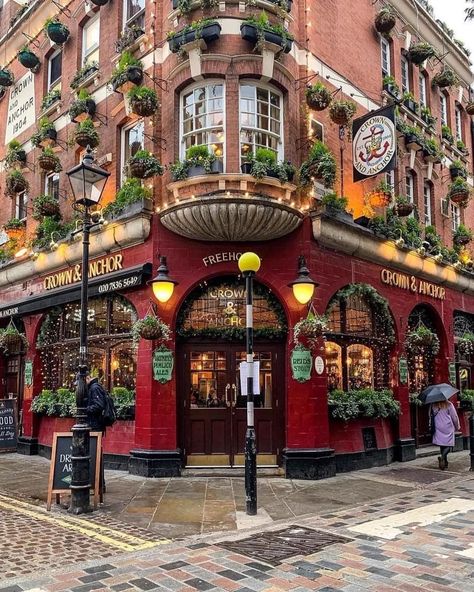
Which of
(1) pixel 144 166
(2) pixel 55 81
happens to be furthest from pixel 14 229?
(1) pixel 144 166

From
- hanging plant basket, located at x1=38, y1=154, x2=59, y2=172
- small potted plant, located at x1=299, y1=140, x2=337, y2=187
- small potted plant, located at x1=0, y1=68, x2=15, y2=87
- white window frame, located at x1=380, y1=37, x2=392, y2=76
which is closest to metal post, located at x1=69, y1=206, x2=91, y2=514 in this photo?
small potted plant, located at x1=299, y1=140, x2=337, y2=187

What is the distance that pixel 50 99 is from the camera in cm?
1659

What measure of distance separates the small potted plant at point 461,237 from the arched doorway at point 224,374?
9426 millimetres

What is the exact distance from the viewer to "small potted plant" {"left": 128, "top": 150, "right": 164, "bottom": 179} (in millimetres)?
11727

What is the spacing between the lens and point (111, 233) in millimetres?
12977

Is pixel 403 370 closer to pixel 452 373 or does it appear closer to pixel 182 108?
pixel 452 373

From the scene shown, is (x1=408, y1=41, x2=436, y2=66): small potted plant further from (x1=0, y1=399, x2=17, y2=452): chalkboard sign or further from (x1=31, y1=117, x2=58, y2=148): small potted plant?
(x1=0, y1=399, x2=17, y2=452): chalkboard sign

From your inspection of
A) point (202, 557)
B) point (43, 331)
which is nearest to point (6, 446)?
point (43, 331)

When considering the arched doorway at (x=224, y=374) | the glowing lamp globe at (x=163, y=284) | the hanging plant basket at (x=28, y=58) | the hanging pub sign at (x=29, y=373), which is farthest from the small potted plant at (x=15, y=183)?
the arched doorway at (x=224, y=374)

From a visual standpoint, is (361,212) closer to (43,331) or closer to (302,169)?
(302,169)

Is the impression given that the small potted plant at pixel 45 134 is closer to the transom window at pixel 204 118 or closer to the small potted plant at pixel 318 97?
the transom window at pixel 204 118

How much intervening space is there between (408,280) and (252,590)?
1180cm

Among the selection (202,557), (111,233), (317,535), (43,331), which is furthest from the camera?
(43,331)

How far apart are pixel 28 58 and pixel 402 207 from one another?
11928 mm
